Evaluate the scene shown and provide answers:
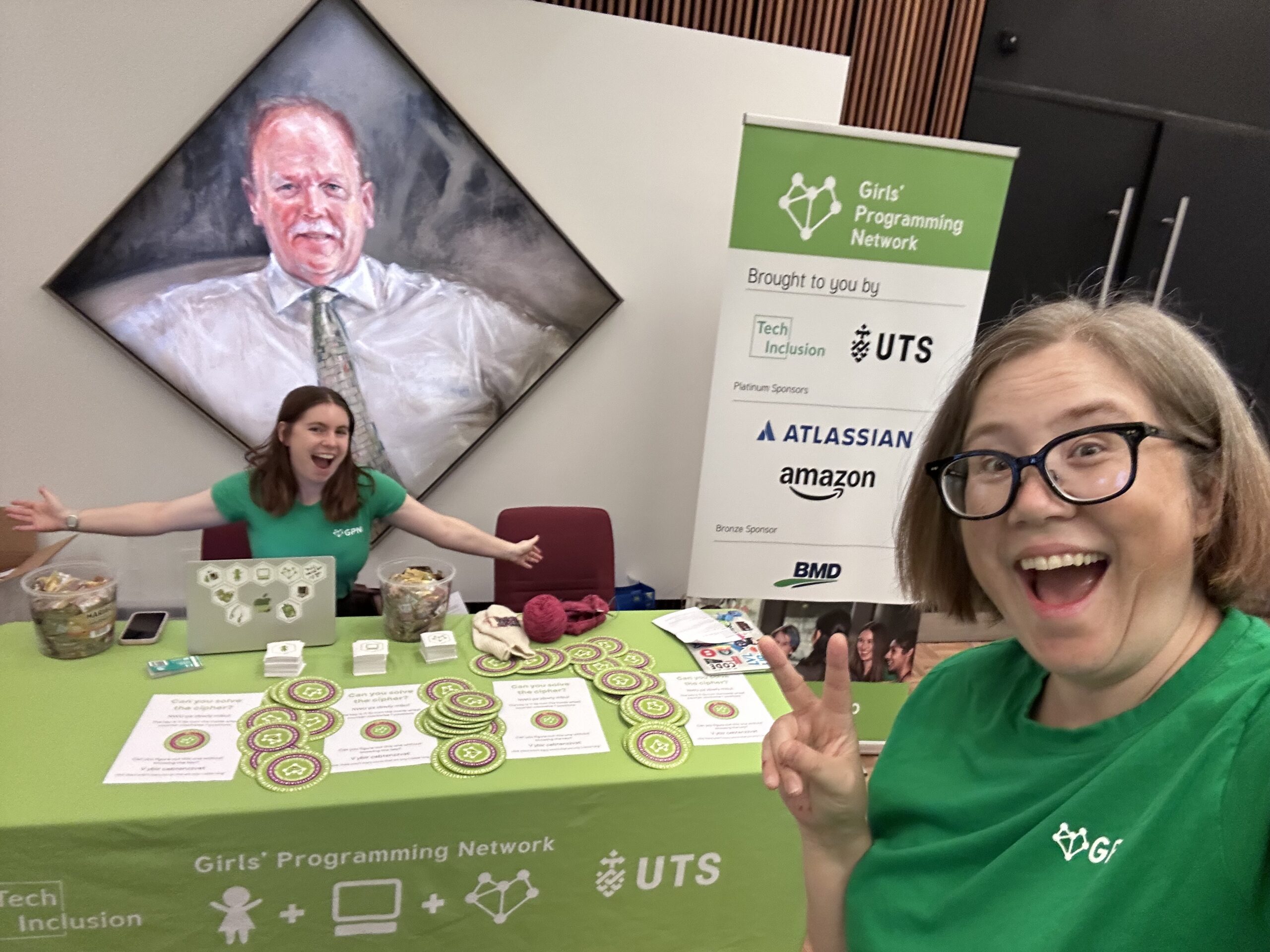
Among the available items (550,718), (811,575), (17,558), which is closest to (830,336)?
(811,575)

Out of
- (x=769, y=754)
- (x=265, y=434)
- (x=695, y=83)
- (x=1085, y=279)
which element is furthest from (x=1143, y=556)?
(x=1085, y=279)

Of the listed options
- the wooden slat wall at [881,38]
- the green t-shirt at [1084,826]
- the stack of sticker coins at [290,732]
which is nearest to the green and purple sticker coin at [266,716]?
the stack of sticker coins at [290,732]

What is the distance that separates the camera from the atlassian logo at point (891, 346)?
2732mm

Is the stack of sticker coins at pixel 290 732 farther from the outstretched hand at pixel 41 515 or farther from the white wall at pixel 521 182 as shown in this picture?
the white wall at pixel 521 182

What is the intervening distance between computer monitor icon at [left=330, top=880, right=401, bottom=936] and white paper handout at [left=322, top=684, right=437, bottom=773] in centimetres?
22

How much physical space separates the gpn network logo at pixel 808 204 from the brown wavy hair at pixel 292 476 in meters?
1.66

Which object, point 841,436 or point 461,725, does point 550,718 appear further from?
point 841,436

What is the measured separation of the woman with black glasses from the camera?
678 mm

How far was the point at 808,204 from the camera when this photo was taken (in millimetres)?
2605

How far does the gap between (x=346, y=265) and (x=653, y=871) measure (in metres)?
2.57

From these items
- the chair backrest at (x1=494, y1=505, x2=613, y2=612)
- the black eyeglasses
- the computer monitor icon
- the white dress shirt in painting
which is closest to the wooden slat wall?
the white dress shirt in painting

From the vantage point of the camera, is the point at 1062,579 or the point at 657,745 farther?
the point at 657,745

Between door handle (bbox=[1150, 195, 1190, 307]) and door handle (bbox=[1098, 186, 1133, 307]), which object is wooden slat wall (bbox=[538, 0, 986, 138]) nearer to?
door handle (bbox=[1098, 186, 1133, 307])

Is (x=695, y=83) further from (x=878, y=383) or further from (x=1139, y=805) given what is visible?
(x=1139, y=805)
